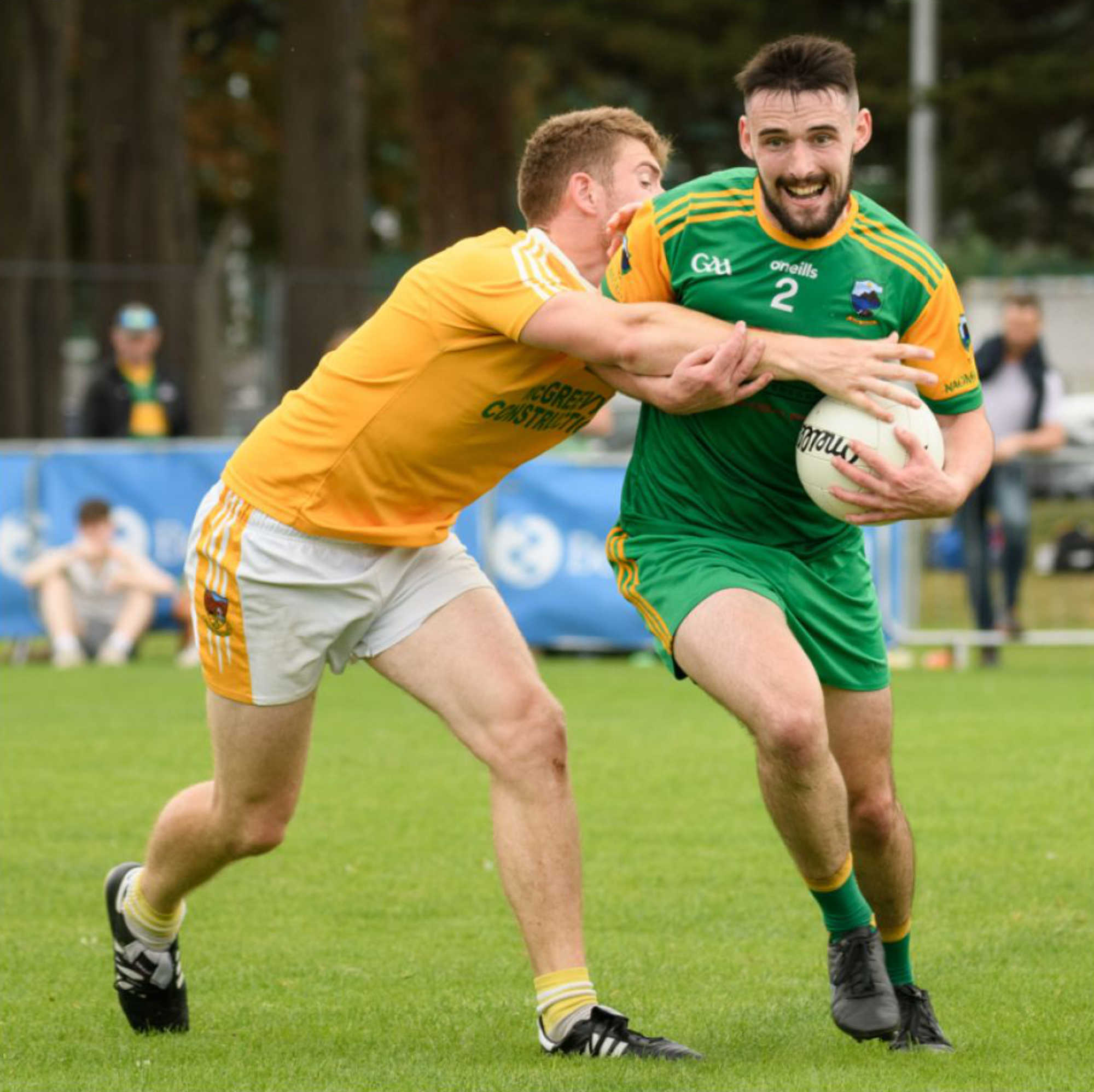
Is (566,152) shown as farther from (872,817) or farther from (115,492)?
(115,492)

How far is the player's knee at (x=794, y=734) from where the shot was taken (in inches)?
215

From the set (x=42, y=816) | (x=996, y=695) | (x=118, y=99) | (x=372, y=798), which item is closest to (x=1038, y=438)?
(x=996, y=695)

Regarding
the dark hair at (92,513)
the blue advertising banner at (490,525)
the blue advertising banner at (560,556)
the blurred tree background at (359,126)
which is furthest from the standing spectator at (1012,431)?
the blurred tree background at (359,126)

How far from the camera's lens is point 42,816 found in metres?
9.54

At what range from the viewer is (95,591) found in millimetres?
16156

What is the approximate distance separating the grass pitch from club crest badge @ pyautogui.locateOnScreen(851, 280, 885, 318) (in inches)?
74.1

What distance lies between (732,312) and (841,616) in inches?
32.9

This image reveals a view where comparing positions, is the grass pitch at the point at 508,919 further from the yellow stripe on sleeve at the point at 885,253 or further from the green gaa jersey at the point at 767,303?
the yellow stripe on sleeve at the point at 885,253

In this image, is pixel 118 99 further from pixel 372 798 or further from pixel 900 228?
pixel 900 228

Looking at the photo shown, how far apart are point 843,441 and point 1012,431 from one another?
32.7 ft

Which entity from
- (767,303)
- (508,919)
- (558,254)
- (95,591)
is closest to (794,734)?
(767,303)

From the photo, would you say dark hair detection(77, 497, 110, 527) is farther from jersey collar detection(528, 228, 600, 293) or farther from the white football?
the white football

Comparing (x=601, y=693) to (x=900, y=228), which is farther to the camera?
(x=601, y=693)

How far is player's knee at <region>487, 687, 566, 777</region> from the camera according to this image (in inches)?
230
